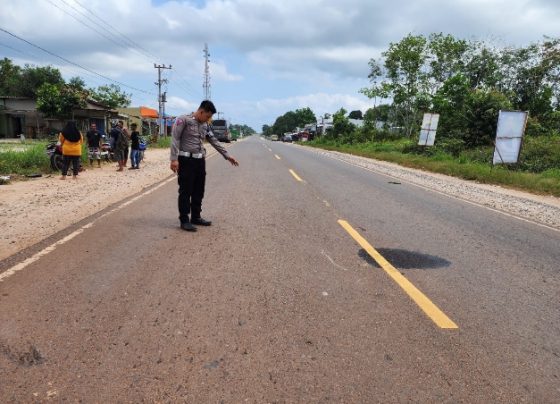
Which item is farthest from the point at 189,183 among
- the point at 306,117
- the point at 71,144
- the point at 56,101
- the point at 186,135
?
the point at 306,117

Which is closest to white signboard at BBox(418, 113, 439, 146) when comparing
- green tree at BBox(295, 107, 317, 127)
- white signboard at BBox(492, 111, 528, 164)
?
white signboard at BBox(492, 111, 528, 164)

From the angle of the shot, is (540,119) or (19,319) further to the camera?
(540,119)

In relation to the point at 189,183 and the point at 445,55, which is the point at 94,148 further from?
the point at 445,55

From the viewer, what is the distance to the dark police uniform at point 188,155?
6449 mm

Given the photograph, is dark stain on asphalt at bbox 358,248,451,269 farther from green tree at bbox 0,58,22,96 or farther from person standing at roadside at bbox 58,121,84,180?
green tree at bbox 0,58,22,96

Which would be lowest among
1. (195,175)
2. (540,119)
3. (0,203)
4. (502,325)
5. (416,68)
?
(0,203)

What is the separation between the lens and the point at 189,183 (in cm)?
662

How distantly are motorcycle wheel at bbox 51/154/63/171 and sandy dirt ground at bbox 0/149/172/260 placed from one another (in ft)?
2.36

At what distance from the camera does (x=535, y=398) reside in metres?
2.68

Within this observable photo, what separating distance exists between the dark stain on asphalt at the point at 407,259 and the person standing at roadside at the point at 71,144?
10124 millimetres

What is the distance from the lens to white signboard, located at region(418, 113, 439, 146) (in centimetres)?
2617

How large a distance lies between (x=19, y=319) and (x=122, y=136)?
13301mm

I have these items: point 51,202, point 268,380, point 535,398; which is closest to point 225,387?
point 268,380

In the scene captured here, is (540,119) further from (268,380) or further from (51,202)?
(268,380)
